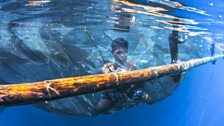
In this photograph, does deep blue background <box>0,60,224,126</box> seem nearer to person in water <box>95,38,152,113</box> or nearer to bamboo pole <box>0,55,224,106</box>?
person in water <box>95,38,152,113</box>

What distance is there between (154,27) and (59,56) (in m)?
6.77

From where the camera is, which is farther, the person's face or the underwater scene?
the person's face

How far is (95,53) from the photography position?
15.2 metres

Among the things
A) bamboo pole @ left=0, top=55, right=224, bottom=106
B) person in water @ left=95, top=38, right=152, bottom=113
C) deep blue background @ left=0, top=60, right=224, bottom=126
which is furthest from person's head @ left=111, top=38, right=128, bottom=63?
deep blue background @ left=0, top=60, right=224, bottom=126

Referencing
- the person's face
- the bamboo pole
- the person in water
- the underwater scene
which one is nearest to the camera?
the bamboo pole

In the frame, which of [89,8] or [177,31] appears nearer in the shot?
[89,8]

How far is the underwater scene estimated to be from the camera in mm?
7952

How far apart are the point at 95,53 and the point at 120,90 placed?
258 inches

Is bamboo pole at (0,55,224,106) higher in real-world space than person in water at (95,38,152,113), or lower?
higher

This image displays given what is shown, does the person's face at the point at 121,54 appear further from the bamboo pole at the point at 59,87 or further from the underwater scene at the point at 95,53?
the bamboo pole at the point at 59,87

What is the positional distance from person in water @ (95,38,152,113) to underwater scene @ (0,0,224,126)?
4 centimetres

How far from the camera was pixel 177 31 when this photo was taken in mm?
18375

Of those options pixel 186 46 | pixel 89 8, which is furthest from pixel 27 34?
pixel 186 46

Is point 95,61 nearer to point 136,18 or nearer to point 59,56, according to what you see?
point 59,56
